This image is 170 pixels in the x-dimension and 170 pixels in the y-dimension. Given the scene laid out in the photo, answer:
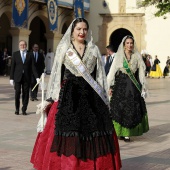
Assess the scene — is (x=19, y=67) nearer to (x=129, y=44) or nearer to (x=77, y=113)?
(x=129, y=44)

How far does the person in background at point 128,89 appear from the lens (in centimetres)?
812

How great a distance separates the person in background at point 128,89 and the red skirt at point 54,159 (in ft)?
9.74

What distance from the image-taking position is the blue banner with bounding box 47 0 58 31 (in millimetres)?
26734

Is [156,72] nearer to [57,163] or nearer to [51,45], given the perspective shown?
[51,45]

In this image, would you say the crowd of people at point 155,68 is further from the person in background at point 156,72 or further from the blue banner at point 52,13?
the blue banner at point 52,13

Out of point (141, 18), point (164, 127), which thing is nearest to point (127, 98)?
point (164, 127)

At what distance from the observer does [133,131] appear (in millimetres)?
8039

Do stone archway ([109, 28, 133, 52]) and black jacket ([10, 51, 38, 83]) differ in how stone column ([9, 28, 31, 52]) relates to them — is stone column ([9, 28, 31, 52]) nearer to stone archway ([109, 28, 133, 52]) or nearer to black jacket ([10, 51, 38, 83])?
stone archway ([109, 28, 133, 52])

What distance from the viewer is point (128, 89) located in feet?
27.0

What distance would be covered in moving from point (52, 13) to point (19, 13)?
3.52m

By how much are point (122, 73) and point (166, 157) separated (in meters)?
2.05

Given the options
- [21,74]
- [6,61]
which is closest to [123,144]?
[21,74]

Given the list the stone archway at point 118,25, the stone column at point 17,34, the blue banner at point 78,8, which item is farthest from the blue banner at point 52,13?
the stone archway at point 118,25

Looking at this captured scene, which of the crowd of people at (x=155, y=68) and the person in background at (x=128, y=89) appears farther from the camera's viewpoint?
the crowd of people at (x=155, y=68)
